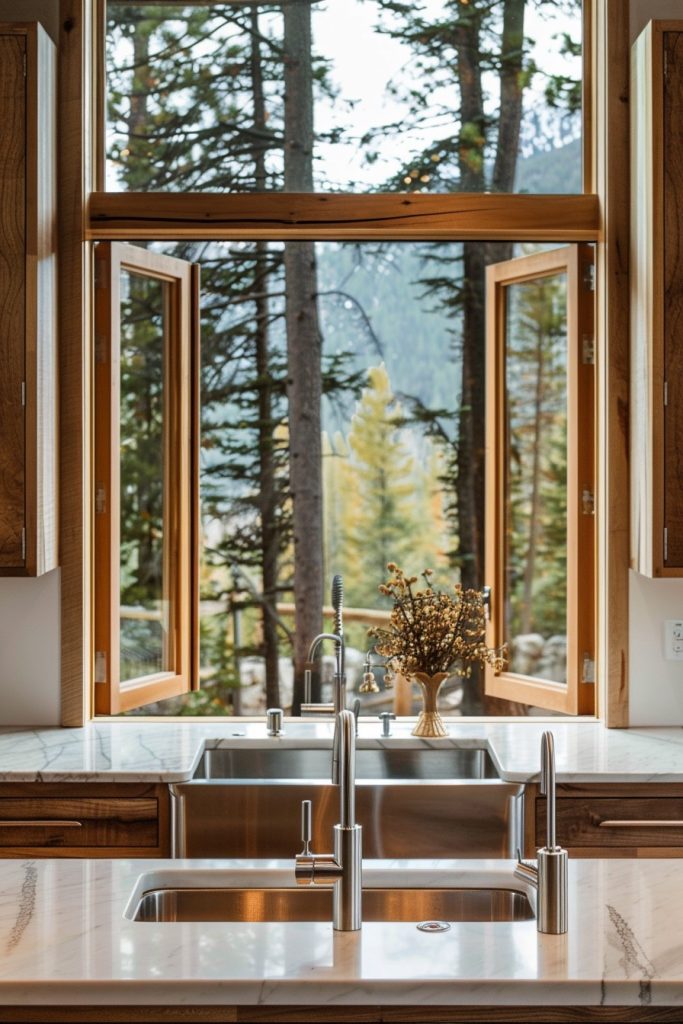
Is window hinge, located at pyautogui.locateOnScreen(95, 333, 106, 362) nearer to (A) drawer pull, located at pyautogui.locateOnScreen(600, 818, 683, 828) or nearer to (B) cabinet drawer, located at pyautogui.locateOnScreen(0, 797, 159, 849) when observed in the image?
(B) cabinet drawer, located at pyautogui.locateOnScreen(0, 797, 159, 849)

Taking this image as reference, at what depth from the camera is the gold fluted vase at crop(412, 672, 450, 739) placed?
284cm

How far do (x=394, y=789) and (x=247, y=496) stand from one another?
2.67 metres

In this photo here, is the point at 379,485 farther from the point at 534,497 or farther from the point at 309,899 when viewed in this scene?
the point at 309,899

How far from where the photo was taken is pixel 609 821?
98.2 inches

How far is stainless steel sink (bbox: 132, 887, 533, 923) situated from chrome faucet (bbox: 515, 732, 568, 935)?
23 centimetres

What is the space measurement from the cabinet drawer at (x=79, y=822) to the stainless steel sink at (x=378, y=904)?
83 centimetres

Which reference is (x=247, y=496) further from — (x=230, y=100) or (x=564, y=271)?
(x=564, y=271)

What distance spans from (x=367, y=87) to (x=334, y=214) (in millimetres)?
664

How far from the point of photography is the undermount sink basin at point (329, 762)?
112 inches

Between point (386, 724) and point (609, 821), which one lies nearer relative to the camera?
point (609, 821)

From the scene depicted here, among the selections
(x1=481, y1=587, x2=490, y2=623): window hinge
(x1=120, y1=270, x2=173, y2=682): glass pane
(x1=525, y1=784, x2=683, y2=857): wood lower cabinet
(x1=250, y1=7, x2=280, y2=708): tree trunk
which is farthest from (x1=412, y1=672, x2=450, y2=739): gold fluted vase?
(x1=250, y1=7, x2=280, y2=708): tree trunk

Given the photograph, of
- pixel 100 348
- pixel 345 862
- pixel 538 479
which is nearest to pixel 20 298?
pixel 100 348

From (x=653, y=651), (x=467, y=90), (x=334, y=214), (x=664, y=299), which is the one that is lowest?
(x=653, y=651)

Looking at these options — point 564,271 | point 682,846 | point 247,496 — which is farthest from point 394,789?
point 247,496
